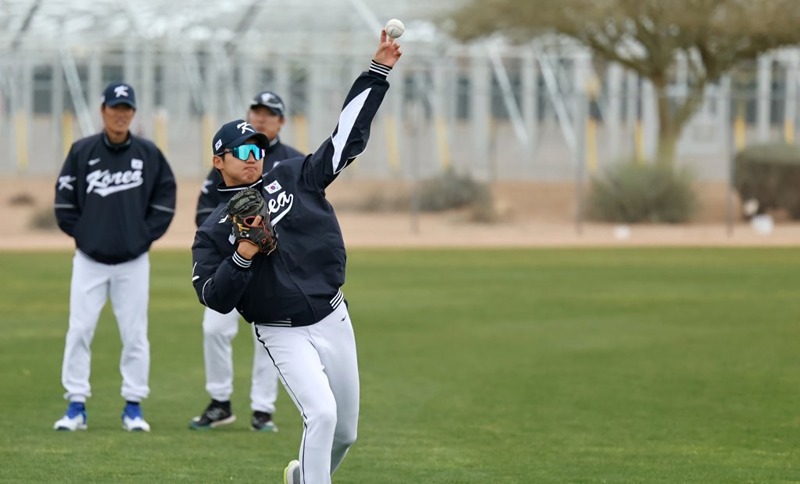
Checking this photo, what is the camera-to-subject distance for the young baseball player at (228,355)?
30.5 ft

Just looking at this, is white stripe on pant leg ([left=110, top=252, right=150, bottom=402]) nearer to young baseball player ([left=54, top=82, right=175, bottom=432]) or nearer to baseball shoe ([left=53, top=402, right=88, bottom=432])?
young baseball player ([left=54, top=82, right=175, bottom=432])

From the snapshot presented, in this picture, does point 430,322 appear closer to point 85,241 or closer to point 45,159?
point 85,241

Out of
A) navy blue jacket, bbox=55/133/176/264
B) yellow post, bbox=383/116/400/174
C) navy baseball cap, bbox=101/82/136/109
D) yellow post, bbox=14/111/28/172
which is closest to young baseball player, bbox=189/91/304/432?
navy blue jacket, bbox=55/133/176/264

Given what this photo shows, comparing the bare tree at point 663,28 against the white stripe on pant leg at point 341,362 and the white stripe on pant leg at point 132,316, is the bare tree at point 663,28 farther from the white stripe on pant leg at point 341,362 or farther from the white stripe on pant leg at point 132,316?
the white stripe on pant leg at point 341,362

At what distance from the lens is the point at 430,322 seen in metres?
16.1

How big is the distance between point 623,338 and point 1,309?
724 cm

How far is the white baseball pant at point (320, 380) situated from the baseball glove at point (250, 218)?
0.55 metres

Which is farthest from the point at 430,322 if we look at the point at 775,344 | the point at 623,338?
the point at 775,344

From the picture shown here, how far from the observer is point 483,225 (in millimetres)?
33344

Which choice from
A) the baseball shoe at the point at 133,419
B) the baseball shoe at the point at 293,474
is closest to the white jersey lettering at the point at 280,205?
the baseball shoe at the point at 293,474

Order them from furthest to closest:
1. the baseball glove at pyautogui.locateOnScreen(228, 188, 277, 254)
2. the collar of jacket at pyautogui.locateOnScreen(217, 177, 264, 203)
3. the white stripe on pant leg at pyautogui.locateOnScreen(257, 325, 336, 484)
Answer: the collar of jacket at pyautogui.locateOnScreen(217, 177, 264, 203) < the white stripe on pant leg at pyautogui.locateOnScreen(257, 325, 336, 484) < the baseball glove at pyautogui.locateOnScreen(228, 188, 277, 254)

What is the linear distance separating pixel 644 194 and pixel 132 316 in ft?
80.9

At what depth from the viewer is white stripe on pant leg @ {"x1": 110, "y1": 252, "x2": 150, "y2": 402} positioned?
9266 millimetres

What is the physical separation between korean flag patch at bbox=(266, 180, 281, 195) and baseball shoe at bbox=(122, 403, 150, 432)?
3.30 m
